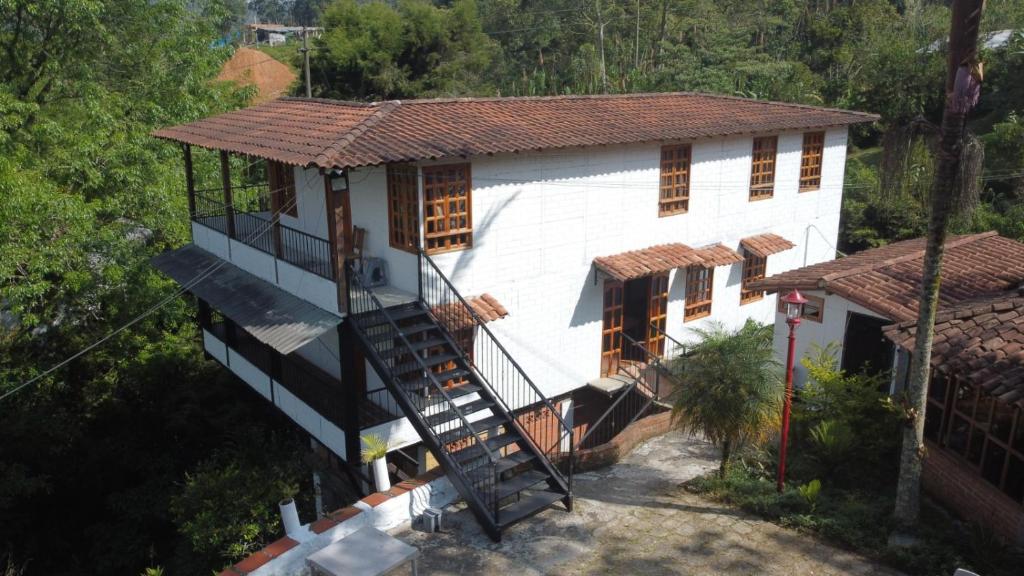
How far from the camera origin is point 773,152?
17172 mm

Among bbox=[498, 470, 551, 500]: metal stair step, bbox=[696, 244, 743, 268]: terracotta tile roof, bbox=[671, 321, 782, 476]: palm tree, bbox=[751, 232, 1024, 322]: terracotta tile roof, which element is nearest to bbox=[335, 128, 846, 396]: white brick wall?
bbox=[696, 244, 743, 268]: terracotta tile roof

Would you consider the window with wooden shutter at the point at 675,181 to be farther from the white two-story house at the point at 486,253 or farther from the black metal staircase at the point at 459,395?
the black metal staircase at the point at 459,395

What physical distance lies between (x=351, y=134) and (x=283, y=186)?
167 inches

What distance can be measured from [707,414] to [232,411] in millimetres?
11383

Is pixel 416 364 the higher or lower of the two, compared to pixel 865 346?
higher

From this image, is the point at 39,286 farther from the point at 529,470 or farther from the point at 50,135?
the point at 529,470

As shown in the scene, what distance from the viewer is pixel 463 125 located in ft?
42.5

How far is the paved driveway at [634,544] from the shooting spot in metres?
8.84

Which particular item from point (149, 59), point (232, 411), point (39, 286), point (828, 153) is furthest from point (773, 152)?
point (149, 59)

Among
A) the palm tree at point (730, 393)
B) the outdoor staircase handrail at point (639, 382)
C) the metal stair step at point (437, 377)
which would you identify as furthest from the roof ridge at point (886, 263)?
the metal stair step at point (437, 377)

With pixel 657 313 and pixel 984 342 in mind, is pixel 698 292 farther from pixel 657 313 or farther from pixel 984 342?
pixel 984 342

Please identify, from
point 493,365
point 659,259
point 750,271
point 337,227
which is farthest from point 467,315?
point 750,271

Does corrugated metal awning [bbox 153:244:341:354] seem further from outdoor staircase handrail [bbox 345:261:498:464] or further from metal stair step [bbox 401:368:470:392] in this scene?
metal stair step [bbox 401:368:470:392]

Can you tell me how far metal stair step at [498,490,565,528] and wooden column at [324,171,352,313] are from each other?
152 inches
